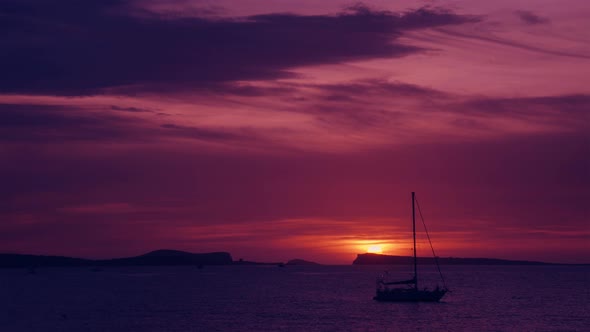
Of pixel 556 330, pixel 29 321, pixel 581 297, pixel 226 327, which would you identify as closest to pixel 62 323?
pixel 29 321

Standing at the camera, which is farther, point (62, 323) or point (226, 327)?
Answer: point (62, 323)

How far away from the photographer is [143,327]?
96.4 metres

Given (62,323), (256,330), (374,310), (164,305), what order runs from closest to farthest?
(256,330) < (62,323) < (374,310) < (164,305)

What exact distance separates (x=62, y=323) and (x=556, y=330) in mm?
56039

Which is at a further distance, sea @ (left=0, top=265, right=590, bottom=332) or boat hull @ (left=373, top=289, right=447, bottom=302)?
boat hull @ (left=373, top=289, right=447, bottom=302)

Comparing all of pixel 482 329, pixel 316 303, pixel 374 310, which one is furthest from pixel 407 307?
pixel 482 329

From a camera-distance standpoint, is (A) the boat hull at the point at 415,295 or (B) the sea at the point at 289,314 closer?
(B) the sea at the point at 289,314

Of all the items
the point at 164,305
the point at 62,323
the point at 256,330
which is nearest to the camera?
the point at 256,330

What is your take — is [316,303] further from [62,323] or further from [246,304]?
[62,323]

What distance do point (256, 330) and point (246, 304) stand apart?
41.8 m

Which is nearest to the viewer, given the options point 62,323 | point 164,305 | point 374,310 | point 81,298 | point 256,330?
point 256,330

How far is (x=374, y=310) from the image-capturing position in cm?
12112

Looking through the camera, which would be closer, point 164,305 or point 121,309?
point 121,309

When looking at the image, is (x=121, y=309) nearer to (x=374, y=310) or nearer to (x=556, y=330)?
(x=374, y=310)
